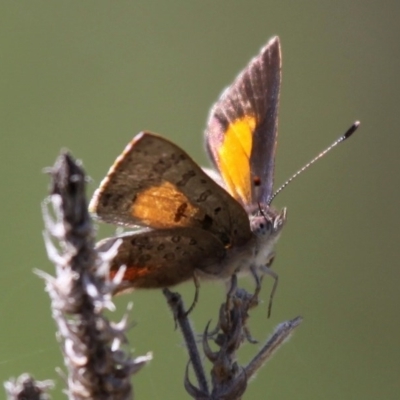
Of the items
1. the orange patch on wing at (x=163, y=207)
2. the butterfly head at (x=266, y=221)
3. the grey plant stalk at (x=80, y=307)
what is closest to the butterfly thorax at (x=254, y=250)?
the butterfly head at (x=266, y=221)

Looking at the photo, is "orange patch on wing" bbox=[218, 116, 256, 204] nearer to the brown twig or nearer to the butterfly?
the butterfly

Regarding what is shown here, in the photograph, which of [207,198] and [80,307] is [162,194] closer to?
[207,198]

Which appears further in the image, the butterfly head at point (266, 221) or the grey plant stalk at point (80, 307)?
the butterfly head at point (266, 221)

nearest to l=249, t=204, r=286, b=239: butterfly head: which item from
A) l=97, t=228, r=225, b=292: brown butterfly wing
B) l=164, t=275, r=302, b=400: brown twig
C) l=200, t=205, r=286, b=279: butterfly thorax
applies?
l=200, t=205, r=286, b=279: butterfly thorax

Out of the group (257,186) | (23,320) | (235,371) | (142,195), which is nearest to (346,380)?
(23,320)

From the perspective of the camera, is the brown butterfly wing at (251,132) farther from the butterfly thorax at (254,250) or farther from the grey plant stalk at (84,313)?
the grey plant stalk at (84,313)

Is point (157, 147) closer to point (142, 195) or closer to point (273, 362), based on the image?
point (142, 195)

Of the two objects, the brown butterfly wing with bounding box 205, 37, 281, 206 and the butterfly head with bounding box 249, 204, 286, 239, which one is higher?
the brown butterfly wing with bounding box 205, 37, 281, 206
